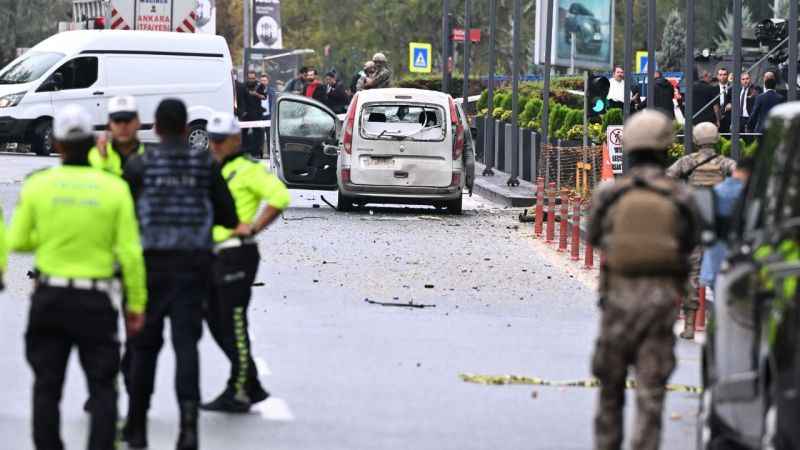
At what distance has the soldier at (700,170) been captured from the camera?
50.0ft

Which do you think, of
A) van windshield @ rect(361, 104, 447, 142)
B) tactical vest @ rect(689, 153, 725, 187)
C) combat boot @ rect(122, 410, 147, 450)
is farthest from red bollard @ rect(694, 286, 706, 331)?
van windshield @ rect(361, 104, 447, 142)

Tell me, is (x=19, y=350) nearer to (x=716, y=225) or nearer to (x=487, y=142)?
(x=716, y=225)

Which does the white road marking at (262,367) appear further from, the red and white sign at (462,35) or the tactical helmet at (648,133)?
the red and white sign at (462,35)

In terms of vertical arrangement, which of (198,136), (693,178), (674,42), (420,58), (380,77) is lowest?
(674,42)

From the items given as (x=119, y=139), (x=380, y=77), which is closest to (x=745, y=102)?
(x=380, y=77)

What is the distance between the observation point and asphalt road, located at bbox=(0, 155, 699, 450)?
1075cm

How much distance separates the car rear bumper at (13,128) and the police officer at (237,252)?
29.3 metres

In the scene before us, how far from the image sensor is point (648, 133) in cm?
856

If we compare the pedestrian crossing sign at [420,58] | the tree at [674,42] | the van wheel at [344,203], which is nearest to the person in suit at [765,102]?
the van wheel at [344,203]

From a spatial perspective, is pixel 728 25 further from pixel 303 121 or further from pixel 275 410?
pixel 275 410

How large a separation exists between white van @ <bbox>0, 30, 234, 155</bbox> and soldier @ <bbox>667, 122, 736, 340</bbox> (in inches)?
965

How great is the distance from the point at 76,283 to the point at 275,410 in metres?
3.00

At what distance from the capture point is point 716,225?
8.62 metres

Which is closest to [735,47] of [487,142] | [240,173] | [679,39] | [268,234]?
[268,234]
